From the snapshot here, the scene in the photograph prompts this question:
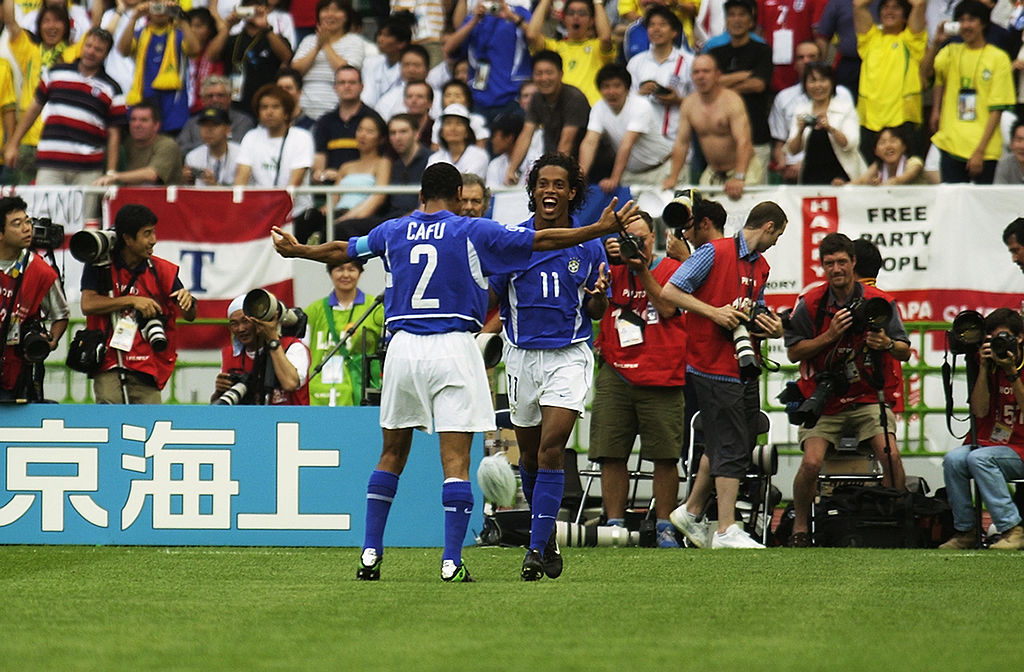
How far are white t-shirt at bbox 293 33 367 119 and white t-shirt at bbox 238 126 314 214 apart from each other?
1.26 m

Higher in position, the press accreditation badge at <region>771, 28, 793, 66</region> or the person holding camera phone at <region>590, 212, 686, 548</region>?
the press accreditation badge at <region>771, 28, 793, 66</region>

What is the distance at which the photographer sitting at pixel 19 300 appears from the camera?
36.3 feet

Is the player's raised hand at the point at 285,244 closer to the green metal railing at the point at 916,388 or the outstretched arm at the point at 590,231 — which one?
the outstretched arm at the point at 590,231

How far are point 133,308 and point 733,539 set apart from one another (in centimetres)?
444

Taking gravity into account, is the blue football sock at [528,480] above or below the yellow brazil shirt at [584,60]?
below

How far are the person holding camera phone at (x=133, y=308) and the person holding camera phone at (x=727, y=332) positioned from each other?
3535 mm

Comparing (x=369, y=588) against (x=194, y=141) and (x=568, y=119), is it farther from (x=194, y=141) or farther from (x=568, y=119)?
(x=194, y=141)

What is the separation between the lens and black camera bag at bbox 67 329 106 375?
11.0 metres

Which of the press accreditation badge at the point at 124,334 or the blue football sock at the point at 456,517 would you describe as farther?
the press accreditation badge at the point at 124,334

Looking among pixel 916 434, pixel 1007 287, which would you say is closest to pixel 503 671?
pixel 916 434

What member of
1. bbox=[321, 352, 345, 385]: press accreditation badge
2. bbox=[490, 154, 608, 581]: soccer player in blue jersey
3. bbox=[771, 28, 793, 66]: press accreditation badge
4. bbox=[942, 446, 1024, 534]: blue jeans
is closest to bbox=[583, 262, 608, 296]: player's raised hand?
bbox=[490, 154, 608, 581]: soccer player in blue jersey

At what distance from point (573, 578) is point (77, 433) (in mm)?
4178

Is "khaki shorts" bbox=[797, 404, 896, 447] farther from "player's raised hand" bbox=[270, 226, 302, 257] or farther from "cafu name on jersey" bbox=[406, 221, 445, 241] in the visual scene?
"player's raised hand" bbox=[270, 226, 302, 257]

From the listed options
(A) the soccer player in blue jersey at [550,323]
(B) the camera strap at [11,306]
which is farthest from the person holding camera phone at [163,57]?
(A) the soccer player in blue jersey at [550,323]
